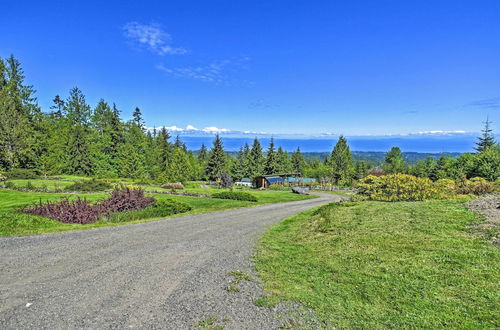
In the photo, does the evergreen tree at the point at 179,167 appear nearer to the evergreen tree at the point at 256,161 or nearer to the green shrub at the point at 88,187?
the evergreen tree at the point at 256,161

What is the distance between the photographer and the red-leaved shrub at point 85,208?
42.5ft

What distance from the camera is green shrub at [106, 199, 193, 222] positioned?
1379 cm

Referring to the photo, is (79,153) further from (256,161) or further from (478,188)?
(478,188)

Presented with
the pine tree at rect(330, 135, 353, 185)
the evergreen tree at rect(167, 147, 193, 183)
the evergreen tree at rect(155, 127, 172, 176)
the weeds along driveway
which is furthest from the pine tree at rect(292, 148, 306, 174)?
the weeds along driveway

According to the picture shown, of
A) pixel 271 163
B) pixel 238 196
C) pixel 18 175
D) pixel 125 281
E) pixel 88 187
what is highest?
pixel 271 163

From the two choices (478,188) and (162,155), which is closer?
(478,188)

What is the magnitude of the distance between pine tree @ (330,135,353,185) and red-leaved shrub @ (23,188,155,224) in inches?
1898

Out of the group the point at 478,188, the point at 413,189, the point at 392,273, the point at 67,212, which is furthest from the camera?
the point at 478,188

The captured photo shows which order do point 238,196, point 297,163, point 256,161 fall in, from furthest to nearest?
1. point 297,163
2. point 256,161
3. point 238,196

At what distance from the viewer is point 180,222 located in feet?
42.7

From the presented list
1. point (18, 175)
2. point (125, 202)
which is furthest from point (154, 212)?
point (18, 175)

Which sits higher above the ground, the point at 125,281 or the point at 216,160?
the point at 216,160

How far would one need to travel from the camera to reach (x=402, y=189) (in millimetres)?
16938

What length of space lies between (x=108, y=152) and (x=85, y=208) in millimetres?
42384
